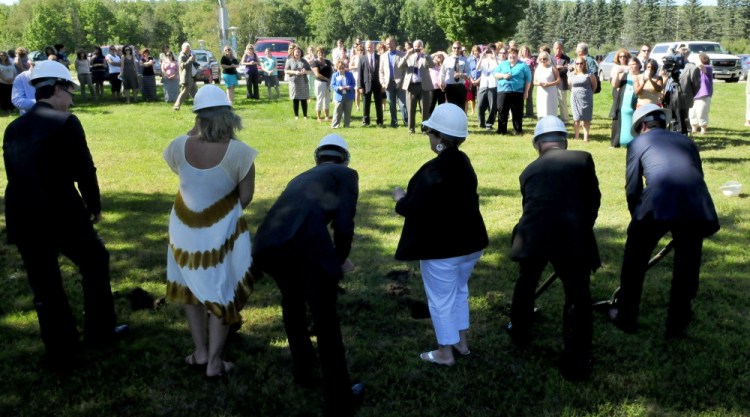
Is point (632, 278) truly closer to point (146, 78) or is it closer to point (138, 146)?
point (138, 146)

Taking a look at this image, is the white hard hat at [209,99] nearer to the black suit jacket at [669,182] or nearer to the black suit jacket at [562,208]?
the black suit jacket at [562,208]

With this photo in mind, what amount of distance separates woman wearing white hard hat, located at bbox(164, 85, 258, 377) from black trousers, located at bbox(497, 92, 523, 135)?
10.2 metres

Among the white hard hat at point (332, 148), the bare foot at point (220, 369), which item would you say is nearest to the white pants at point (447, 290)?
the white hard hat at point (332, 148)

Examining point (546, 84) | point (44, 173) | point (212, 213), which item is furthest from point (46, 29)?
point (212, 213)

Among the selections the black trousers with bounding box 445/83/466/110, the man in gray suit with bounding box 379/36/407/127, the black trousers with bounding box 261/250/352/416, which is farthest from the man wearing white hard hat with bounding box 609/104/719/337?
the man in gray suit with bounding box 379/36/407/127

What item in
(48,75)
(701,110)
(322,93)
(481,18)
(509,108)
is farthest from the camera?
(481,18)

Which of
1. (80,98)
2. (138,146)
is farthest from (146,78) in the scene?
(138,146)

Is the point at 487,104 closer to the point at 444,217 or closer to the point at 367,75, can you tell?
the point at 367,75

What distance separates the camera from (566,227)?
4.11 metres

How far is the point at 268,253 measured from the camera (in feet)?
12.1

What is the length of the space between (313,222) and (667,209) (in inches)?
100

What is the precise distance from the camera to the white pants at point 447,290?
4.29 metres

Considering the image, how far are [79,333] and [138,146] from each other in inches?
334

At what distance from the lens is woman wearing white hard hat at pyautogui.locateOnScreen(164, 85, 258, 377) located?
152 inches
